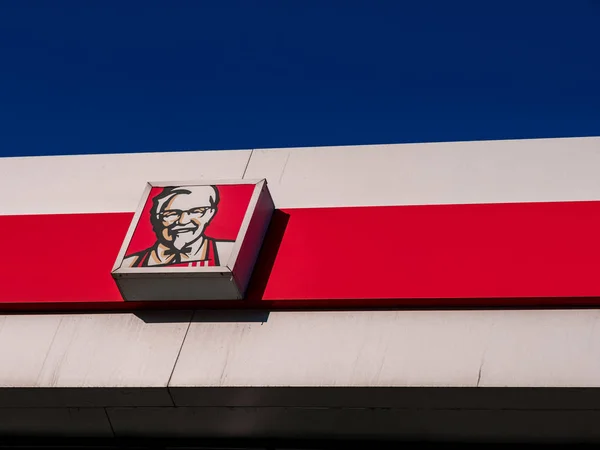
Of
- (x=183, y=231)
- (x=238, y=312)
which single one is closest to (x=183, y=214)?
(x=183, y=231)

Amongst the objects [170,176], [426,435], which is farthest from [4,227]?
[426,435]

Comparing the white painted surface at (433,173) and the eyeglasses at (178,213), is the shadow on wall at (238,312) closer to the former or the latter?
the eyeglasses at (178,213)

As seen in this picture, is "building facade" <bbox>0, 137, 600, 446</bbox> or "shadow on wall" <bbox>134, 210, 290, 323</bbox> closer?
"building facade" <bbox>0, 137, 600, 446</bbox>

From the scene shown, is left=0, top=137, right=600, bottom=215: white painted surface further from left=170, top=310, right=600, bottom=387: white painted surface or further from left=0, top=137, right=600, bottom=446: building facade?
left=170, top=310, right=600, bottom=387: white painted surface

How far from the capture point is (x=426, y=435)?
564 cm

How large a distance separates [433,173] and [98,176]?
10.3 ft

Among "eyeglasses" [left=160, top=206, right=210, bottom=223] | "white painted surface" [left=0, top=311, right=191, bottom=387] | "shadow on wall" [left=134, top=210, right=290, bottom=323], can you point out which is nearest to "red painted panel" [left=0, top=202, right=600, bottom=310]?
"shadow on wall" [left=134, top=210, right=290, bottom=323]

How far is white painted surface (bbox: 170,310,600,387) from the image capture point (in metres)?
5.30

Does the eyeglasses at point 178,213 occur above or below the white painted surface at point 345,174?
below

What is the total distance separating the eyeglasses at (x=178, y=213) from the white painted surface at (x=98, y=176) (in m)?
0.86

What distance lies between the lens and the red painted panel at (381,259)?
19.0ft

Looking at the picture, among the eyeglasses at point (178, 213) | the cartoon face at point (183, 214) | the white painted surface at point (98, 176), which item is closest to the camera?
the cartoon face at point (183, 214)

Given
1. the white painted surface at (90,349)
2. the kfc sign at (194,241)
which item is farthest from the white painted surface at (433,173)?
the white painted surface at (90,349)

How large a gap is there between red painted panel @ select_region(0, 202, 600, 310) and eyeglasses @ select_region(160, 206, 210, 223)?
0.49 m
